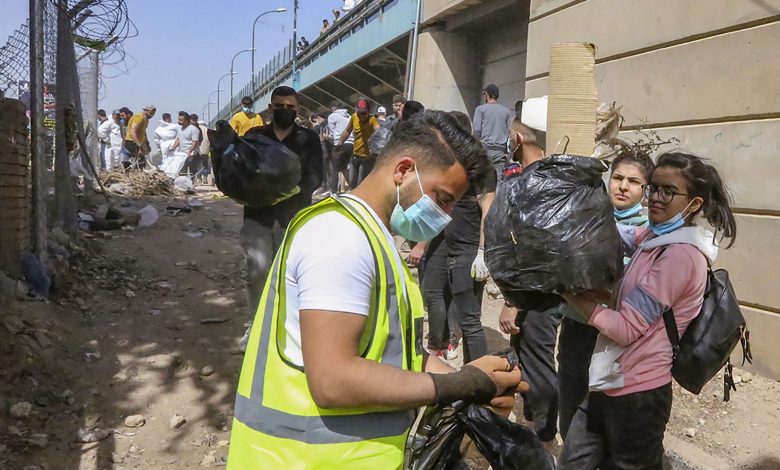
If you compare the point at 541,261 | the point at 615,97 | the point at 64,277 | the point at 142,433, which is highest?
the point at 615,97

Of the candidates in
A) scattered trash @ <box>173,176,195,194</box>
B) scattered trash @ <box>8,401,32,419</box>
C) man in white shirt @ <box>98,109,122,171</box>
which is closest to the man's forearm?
scattered trash @ <box>8,401,32,419</box>

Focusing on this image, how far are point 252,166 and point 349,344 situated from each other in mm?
2944

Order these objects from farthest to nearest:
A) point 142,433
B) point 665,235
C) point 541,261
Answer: point 142,433, point 665,235, point 541,261

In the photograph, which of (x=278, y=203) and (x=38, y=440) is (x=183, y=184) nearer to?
(x=278, y=203)

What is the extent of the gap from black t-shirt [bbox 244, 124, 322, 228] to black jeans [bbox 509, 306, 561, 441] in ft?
5.86

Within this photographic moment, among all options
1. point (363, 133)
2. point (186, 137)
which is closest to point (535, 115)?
point (363, 133)

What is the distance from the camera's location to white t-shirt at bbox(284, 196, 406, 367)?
129cm

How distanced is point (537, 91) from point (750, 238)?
327 centimetres

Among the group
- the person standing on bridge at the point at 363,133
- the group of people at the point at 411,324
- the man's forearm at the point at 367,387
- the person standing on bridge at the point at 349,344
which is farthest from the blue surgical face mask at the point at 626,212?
the person standing on bridge at the point at 363,133

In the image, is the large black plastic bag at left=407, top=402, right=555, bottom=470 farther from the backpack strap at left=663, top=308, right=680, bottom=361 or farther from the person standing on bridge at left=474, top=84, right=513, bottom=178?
the person standing on bridge at left=474, top=84, right=513, bottom=178

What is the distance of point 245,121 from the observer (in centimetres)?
893

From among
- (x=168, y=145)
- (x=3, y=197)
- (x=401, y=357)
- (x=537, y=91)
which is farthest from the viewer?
(x=168, y=145)

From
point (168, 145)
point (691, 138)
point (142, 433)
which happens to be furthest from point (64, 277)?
point (168, 145)

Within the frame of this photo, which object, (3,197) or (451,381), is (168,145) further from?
(451,381)
